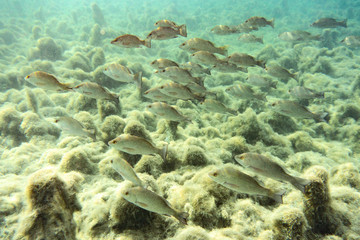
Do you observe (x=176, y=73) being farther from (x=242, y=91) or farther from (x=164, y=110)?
(x=242, y=91)

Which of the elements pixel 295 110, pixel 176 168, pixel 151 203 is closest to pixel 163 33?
pixel 176 168

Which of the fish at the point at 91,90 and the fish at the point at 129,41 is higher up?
the fish at the point at 129,41

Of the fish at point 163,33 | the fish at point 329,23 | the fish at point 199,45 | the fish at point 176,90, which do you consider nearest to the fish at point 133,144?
the fish at point 176,90

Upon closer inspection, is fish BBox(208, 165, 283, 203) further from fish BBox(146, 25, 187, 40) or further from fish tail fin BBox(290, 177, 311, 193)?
fish BBox(146, 25, 187, 40)

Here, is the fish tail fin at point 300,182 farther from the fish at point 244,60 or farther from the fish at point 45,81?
the fish at point 45,81

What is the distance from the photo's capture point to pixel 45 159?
4.11 metres

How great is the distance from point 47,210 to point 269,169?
96.1 inches

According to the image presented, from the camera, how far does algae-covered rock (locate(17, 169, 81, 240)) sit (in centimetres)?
171

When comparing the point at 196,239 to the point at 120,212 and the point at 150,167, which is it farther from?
the point at 150,167

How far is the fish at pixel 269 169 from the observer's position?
2.23 m

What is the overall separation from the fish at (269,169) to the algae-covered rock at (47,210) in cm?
209

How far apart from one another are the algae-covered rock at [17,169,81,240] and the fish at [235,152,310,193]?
6.85 ft

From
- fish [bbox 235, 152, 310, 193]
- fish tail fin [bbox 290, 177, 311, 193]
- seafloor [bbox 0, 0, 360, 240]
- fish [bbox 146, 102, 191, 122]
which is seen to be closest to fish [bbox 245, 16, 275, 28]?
seafloor [bbox 0, 0, 360, 240]

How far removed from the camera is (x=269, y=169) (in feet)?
7.70
